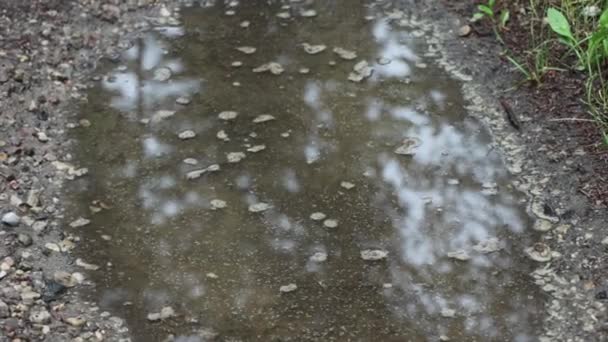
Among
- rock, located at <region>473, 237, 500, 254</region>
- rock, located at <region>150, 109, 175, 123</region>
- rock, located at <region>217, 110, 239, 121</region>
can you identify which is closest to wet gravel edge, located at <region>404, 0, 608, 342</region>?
rock, located at <region>473, 237, 500, 254</region>

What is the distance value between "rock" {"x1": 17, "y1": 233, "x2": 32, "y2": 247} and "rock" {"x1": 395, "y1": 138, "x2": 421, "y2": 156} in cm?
167

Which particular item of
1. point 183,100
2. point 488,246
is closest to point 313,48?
point 183,100

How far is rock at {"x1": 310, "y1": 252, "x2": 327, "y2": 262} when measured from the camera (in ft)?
10.3

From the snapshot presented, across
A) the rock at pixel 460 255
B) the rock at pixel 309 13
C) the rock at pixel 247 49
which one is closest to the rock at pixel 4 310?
the rock at pixel 460 255

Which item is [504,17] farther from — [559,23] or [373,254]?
[373,254]

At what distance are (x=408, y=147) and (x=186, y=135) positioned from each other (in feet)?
3.49

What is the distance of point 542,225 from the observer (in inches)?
128

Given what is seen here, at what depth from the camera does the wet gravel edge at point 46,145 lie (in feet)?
9.31

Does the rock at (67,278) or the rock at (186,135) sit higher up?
the rock at (186,135)

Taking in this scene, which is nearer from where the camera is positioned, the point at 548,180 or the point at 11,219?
the point at 11,219

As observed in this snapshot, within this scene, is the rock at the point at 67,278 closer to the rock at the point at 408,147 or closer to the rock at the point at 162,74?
the rock at the point at 162,74

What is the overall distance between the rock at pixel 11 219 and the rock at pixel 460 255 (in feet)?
5.83

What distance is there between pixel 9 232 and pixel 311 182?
50.8 inches

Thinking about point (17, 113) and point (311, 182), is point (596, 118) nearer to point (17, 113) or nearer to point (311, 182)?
point (311, 182)
